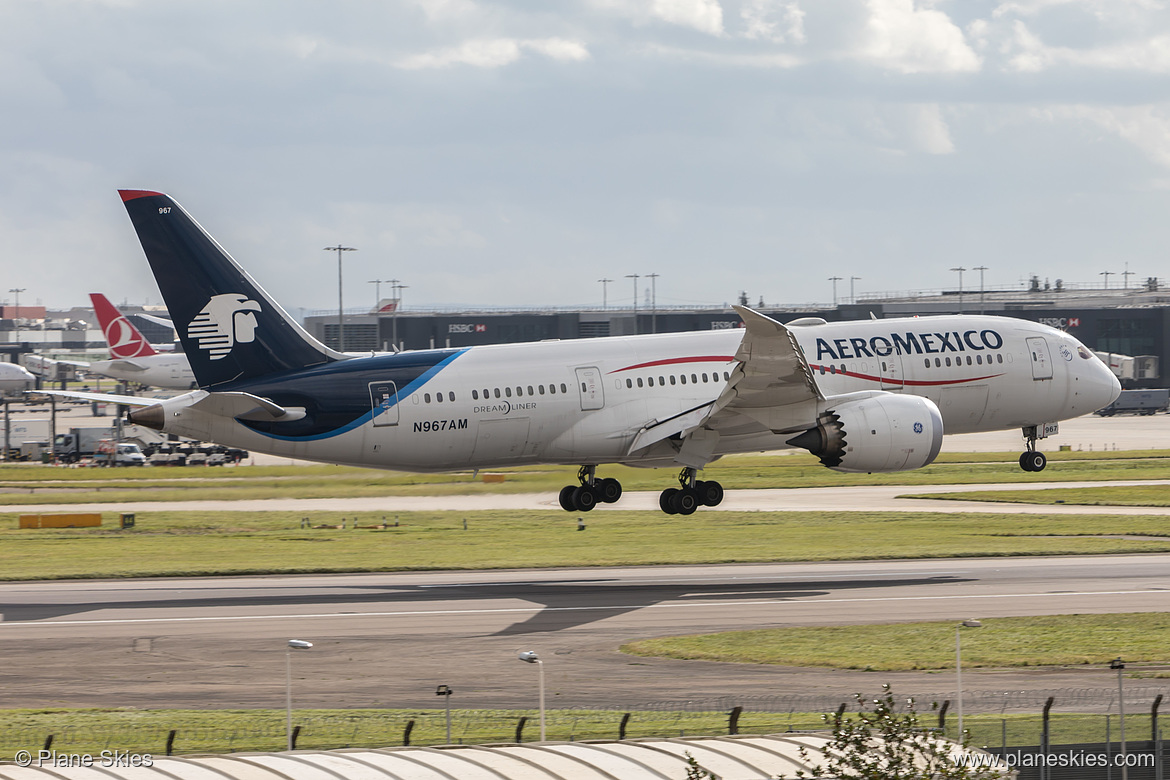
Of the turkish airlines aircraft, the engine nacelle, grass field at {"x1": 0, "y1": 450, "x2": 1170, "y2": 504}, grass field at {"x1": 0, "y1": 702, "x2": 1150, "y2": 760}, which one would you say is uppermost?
the turkish airlines aircraft

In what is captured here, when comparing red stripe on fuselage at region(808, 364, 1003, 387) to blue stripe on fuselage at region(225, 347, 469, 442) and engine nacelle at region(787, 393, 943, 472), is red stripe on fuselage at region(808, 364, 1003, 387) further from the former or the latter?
blue stripe on fuselage at region(225, 347, 469, 442)

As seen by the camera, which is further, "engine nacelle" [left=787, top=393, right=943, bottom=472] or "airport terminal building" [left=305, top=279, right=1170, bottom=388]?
"airport terminal building" [left=305, top=279, right=1170, bottom=388]

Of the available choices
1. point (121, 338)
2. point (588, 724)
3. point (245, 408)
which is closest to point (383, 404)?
point (245, 408)

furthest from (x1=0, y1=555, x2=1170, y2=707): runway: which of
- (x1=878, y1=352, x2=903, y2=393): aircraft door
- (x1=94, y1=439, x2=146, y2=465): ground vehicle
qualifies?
(x1=94, y1=439, x2=146, y2=465): ground vehicle

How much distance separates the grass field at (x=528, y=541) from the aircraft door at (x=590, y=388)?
10020 millimetres

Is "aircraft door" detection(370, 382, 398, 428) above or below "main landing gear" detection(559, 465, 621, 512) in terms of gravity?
above

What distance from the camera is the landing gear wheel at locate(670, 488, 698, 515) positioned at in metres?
46.5

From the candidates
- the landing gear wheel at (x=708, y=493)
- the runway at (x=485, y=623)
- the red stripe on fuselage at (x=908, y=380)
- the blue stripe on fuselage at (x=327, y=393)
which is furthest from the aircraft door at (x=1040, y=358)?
the blue stripe on fuselage at (x=327, y=393)

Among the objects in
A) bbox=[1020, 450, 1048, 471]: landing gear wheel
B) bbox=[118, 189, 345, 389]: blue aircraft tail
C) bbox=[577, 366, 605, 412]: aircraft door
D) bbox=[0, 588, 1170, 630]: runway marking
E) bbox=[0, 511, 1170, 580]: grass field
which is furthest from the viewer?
bbox=[0, 511, 1170, 580]: grass field

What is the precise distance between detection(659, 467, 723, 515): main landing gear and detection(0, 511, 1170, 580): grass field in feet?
22.8

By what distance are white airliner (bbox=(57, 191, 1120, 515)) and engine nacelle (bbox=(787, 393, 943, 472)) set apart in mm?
47

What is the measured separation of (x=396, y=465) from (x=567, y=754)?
73.4ft

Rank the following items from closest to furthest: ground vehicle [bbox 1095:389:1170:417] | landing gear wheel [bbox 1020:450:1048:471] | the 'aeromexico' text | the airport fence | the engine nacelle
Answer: the airport fence → the engine nacelle → the 'aeromexico' text → landing gear wheel [bbox 1020:450:1048:471] → ground vehicle [bbox 1095:389:1170:417]

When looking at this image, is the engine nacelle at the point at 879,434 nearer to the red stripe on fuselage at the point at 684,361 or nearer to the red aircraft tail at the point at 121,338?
the red stripe on fuselage at the point at 684,361
